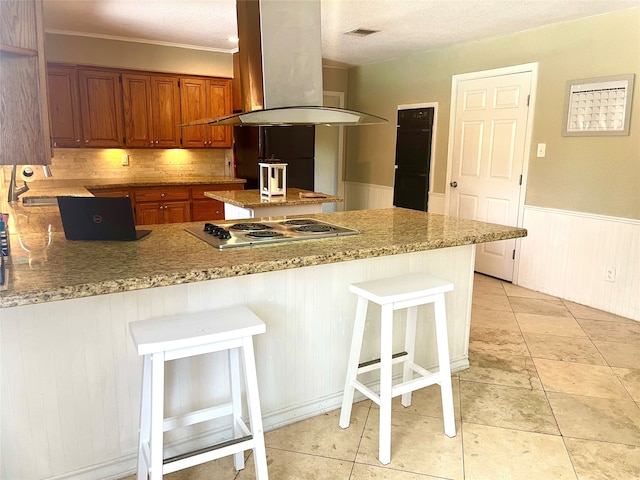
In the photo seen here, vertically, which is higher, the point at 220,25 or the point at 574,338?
the point at 220,25

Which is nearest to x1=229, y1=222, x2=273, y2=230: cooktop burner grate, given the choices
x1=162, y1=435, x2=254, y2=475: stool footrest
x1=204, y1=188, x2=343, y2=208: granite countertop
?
x1=162, y1=435, x2=254, y2=475: stool footrest

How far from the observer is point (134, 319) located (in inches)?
68.9

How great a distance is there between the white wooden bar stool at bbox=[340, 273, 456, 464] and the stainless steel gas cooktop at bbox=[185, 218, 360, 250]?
32 cm

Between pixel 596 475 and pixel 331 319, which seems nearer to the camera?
pixel 596 475

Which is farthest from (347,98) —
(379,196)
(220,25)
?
(220,25)

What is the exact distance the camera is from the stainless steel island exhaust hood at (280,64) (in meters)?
2.30

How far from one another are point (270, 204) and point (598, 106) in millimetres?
2726

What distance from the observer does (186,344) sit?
1508mm

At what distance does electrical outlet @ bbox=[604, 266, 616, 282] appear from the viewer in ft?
12.2

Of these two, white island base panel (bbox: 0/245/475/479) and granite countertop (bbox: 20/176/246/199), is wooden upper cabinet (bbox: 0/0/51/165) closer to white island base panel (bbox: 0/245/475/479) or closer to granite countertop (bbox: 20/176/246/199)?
white island base panel (bbox: 0/245/475/479)

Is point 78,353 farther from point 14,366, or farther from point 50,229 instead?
point 50,229

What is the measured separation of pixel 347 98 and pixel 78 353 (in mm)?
5646

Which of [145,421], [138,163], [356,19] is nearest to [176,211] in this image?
[138,163]

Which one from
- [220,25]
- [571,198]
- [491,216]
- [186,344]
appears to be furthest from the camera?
[491,216]
